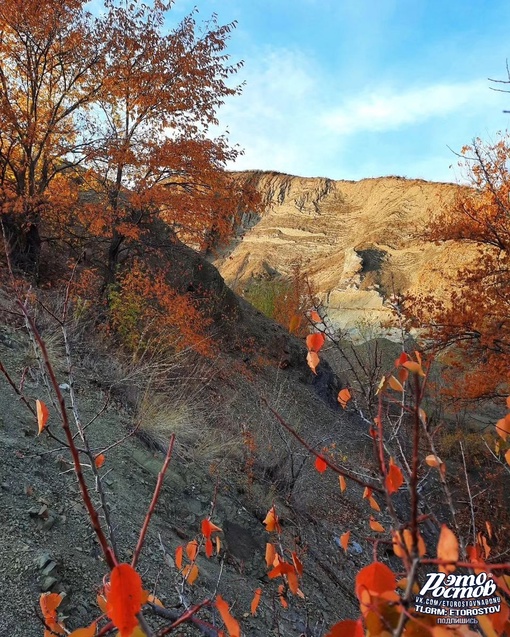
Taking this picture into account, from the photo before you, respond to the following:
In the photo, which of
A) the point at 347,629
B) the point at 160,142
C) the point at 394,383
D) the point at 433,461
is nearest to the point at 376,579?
the point at 347,629

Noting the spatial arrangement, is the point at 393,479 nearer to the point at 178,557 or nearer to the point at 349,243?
the point at 178,557

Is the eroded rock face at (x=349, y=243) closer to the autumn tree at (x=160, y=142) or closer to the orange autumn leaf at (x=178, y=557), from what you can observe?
the autumn tree at (x=160, y=142)

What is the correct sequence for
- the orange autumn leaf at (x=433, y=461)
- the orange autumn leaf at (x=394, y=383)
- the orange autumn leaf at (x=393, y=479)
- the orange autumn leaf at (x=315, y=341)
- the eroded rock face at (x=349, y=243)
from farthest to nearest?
the eroded rock face at (x=349, y=243) → the orange autumn leaf at (x=315, y=341) → the orange autumn leaf at (x=394, y=383) → the orange autumn leaf at (x=433, y=461) → the orange autumn leaf at (x=393, y=479)

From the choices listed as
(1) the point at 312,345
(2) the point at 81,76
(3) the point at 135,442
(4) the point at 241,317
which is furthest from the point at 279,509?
(4) the point at 241,317

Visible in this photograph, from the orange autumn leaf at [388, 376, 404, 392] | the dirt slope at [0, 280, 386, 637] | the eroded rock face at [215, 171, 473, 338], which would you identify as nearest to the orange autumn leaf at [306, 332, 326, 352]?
the orange autumn leaf at [388, 376, 404, 392]

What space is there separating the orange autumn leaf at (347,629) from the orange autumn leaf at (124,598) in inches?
11.1

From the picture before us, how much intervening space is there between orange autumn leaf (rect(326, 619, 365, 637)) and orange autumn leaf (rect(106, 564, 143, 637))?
283 millimetres

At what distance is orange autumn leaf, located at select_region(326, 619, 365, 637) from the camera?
67 cm

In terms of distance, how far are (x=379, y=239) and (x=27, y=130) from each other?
25.2 meters

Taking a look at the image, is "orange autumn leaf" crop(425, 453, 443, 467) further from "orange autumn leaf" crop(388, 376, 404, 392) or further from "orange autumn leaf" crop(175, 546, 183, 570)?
"orange autumn leaf" crop(175, 546, 183, 570)

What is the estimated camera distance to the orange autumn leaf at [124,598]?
0.62 meters

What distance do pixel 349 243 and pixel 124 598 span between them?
33.3 metres

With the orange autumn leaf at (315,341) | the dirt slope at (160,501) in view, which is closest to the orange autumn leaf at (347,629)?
the orange autumn leaf at (315,341)

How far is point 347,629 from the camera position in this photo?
68 cm
